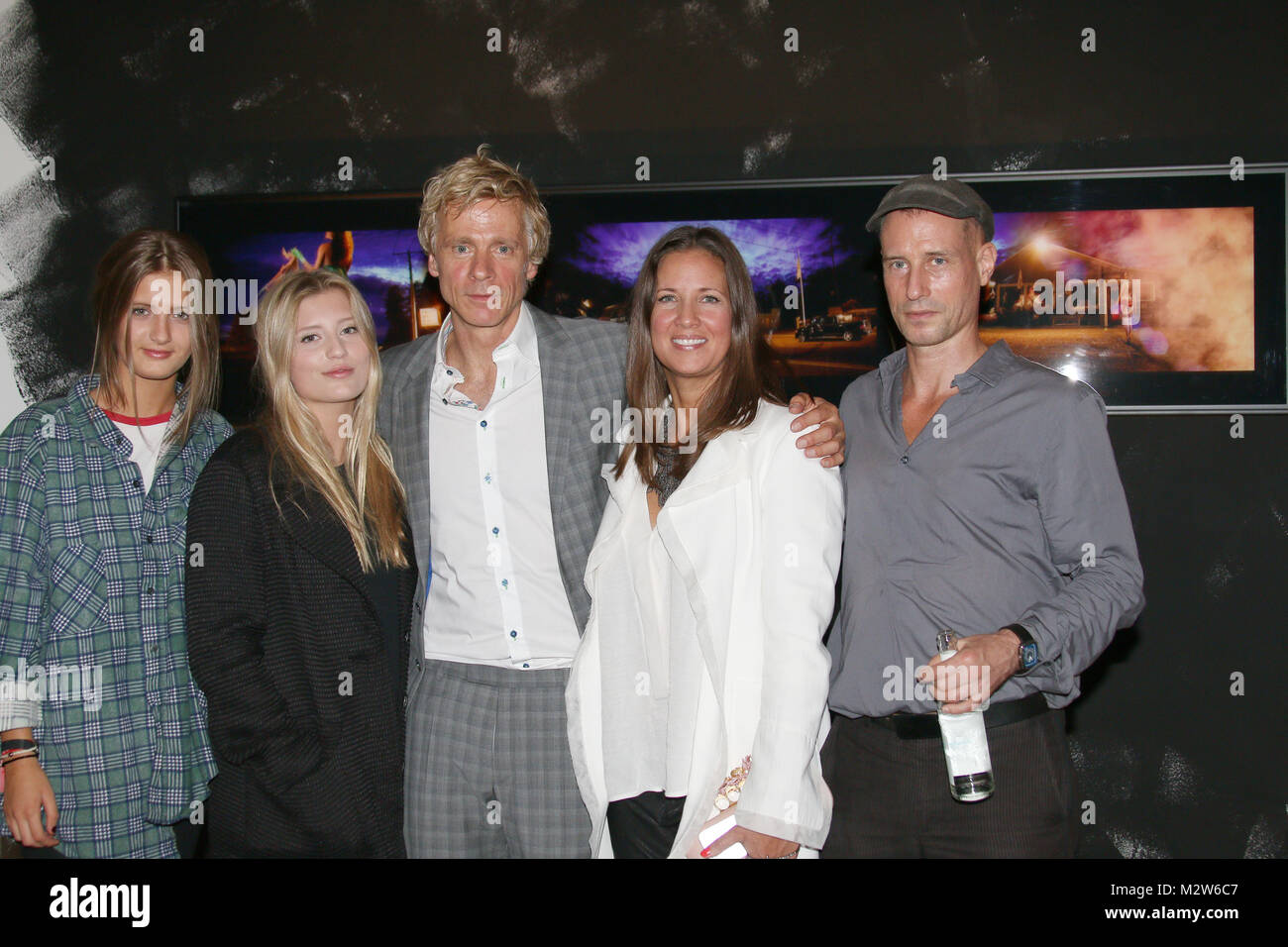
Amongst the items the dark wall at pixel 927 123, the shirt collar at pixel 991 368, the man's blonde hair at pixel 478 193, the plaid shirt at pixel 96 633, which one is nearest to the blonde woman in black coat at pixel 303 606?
the plaid shirt at pixel 96 633

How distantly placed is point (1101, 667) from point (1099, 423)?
1.84 meters

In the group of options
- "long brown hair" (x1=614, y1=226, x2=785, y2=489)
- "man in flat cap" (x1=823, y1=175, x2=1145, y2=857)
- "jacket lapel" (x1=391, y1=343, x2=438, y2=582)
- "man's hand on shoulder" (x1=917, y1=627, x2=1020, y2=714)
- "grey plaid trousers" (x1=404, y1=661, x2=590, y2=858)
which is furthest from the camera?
"jacket lapel" (x1=391, y1=343, x2=438, y2=582)

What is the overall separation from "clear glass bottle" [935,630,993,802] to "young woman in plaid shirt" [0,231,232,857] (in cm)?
166

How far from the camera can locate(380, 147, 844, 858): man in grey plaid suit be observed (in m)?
2.26

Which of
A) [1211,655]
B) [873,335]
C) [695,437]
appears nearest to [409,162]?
[873,335]

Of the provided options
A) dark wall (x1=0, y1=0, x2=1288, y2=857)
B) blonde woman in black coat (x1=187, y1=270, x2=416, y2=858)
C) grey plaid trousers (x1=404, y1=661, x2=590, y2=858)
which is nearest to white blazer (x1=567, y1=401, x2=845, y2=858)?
grey plaid trousers (x1=404, y1=661, x2=590, y2=858)

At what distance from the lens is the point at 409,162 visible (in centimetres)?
364

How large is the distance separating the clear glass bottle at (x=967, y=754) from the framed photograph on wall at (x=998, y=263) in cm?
158

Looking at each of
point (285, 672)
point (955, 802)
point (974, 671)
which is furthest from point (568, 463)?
point (955, 802)

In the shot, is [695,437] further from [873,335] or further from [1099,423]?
[873,335]

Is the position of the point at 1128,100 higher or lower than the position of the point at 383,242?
higher

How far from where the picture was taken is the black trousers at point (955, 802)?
78.4 inches

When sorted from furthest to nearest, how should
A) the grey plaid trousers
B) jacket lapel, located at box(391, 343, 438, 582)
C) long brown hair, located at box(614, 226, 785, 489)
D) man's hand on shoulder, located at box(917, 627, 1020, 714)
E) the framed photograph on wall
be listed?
the framed photograph on wall, jacket lapel, located at box(391, 343, 438, 582), the grey plaid trousers, long brown hair, located at box(614, 226, 785, 489), man's hand on shoulder, located at box(917, 627, 1020, 714)

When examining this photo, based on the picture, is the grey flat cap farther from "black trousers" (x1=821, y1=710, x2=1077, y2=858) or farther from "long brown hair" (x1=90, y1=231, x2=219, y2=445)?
"long brown hair" (x1=90, y1=231, x2=219, y2=445)
